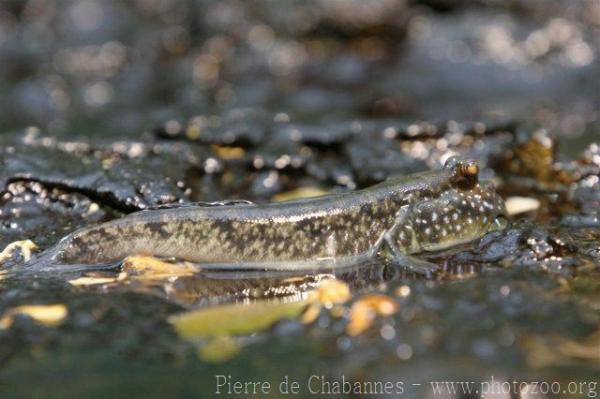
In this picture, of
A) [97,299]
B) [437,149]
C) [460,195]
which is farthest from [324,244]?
[437,149]

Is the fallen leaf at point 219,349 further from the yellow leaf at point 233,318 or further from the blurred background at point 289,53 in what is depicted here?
the blurred background at point 289,53

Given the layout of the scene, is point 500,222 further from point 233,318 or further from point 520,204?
point 233,318

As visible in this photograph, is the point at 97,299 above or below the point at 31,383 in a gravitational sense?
above

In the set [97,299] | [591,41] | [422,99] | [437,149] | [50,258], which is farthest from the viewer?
[591,41]

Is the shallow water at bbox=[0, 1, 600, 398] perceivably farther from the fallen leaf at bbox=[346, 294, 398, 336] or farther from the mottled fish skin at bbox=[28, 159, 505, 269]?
the mottled fish skin at bbox=[28, 159, 505, 269]

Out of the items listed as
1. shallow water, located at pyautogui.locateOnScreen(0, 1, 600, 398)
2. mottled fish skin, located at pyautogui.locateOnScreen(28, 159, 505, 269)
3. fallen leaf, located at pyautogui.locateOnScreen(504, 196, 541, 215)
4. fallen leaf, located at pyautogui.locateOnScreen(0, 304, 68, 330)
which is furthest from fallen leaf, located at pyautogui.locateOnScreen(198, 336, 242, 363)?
fallen leaf, located at pyautogui.locateOnScreen(504, 196, 541, 215)

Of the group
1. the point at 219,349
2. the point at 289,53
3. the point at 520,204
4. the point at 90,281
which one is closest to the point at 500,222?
the point at 520,204

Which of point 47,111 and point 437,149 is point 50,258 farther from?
point 47,111
